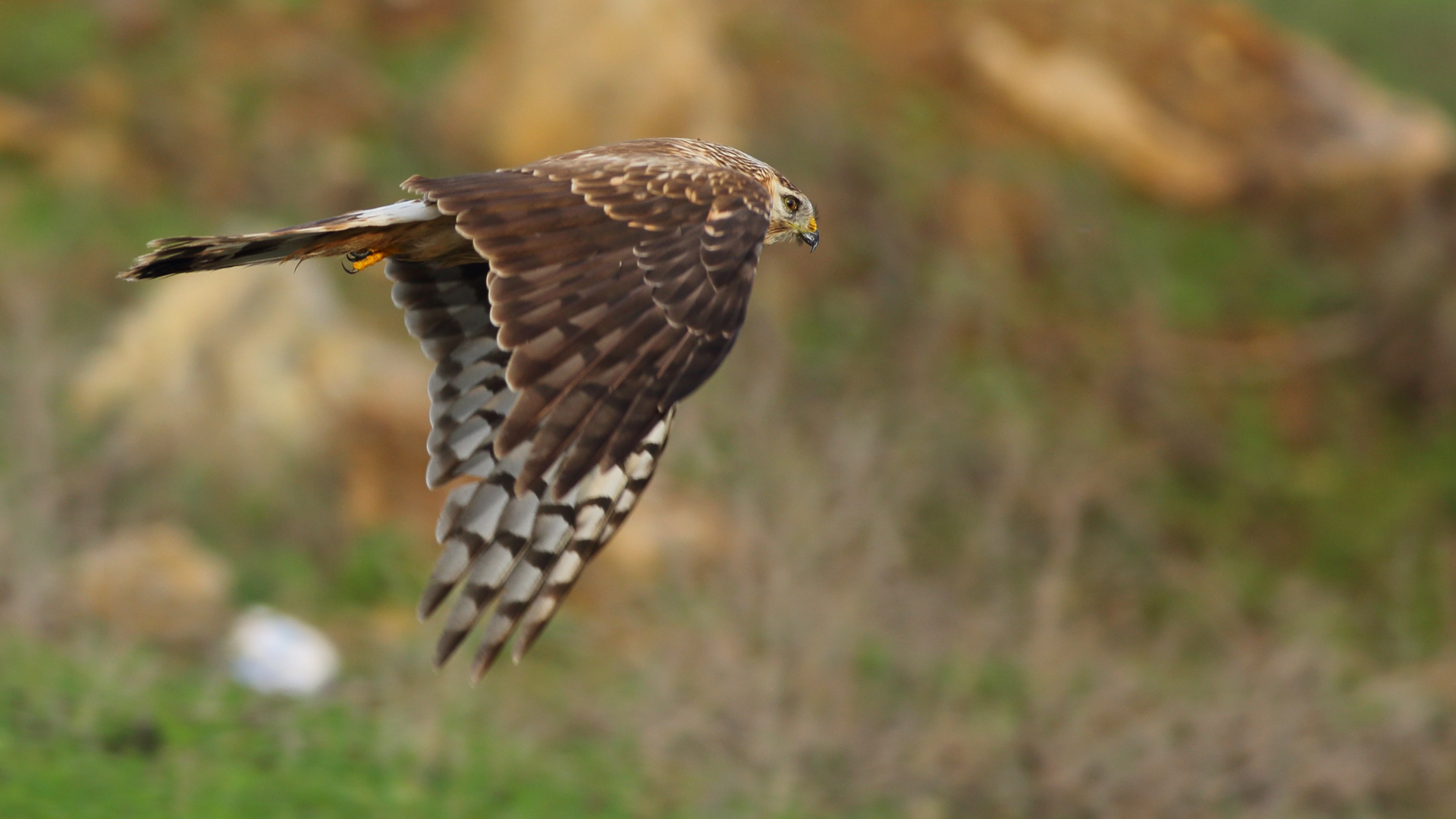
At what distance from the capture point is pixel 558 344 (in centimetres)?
393

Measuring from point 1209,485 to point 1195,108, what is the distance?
5.54 metres

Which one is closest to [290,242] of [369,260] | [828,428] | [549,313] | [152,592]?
[369,260]

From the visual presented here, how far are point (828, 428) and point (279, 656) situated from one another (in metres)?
4.27

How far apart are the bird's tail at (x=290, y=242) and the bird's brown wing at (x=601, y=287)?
30cm

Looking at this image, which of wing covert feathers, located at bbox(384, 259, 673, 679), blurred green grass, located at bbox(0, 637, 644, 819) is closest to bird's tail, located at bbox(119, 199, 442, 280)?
wing covert feathers, located at bbox(384, 259, 673, 679)

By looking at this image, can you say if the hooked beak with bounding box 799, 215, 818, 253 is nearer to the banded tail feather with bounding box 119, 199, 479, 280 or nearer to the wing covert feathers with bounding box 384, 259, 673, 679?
the wing covert feathers with bounding box 384, 259, 673, 679

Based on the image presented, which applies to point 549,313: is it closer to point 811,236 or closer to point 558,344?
point 558,344

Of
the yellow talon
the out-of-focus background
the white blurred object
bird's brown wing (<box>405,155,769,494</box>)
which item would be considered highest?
the out-of-focus background

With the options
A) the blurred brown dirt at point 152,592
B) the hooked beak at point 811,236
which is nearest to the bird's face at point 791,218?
the hooked beak at point 811,236

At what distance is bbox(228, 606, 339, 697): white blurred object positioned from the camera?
33.0ft

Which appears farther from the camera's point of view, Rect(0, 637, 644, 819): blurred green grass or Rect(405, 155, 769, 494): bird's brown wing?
Rect(0, 637, 644, 819): blurred green grass

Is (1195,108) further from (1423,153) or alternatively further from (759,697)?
(759,697)

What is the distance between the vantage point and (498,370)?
17.3 ft

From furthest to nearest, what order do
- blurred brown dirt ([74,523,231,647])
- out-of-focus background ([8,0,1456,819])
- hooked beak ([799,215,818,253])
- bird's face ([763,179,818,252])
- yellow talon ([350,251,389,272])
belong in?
blurred brown dirt ([74,523,231,647]) → out-of-focus background ([8,0,1456,819]) → hooked beak ([799,215,818,253]) → bird's face ([763,179,818,252]) → yellow talon ([350,251,389,272])
